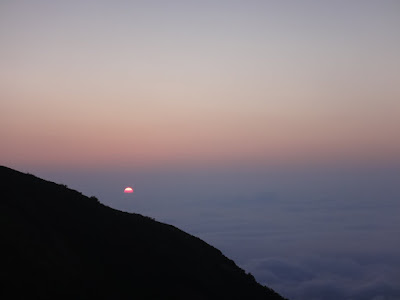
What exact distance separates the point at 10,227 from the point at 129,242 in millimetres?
9772

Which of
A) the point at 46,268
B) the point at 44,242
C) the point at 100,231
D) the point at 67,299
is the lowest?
the point at 67,299

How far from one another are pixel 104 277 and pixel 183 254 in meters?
11.3

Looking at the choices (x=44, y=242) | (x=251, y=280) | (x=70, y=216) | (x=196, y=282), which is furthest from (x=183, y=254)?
(x=44, y=242)

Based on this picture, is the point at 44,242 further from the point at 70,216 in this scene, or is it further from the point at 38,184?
the point at 38,184

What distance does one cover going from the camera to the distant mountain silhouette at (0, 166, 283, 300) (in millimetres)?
20812

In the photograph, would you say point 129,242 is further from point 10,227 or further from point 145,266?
point 10,227

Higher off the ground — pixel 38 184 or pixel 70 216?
pixel 38 184

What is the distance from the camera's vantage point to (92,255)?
2622cm

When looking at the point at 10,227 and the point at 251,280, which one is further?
the point at 251,280

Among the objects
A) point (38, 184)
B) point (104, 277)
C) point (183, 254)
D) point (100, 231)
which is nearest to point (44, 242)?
point (104, 277)

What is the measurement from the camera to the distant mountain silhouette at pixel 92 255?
68.3 feet

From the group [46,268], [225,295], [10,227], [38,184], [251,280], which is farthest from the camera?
[251,280]

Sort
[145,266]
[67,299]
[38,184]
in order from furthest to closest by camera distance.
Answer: [38,184] < [145,266] < [67,299]

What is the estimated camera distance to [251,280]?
3697cm
